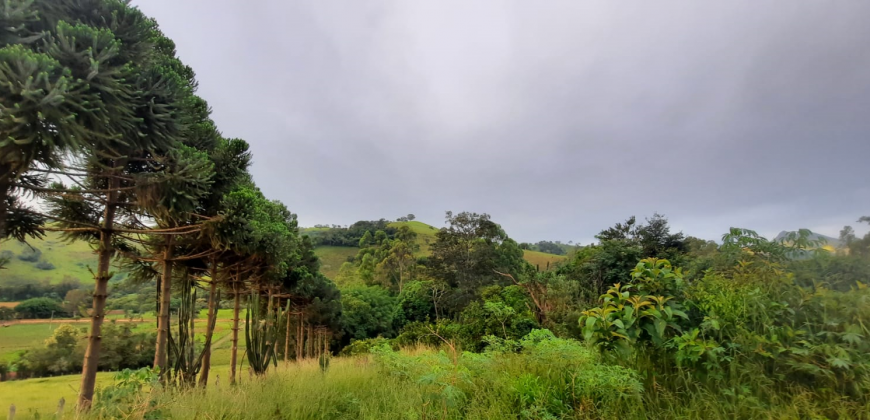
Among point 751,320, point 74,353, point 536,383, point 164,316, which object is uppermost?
point 164,316

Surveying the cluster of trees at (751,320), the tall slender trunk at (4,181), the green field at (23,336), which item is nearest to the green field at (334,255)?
the green field at (23,336)

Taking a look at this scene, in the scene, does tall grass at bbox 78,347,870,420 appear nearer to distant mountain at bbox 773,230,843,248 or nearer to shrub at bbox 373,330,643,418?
shrub at bbox 373,330,643,418

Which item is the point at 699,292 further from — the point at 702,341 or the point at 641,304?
the point at 641,304

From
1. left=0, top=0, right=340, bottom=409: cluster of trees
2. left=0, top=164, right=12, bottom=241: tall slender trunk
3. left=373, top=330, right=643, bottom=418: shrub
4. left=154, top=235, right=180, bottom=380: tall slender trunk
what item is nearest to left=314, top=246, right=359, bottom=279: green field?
left=154, top=235, right=180, bottom=380: tall slender trunk

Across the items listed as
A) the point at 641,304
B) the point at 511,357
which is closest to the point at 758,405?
the point at 641,304

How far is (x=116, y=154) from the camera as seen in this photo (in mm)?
5078

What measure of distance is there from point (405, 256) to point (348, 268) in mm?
10466

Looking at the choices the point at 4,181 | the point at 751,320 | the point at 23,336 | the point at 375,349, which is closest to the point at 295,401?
the point at 375,349

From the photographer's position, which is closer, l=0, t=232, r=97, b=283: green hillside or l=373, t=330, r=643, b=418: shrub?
l=373, t=330, r=643, b=418: shrub

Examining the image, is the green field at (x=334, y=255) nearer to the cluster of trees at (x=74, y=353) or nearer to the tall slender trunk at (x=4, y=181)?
the cluster of trees at (x=74, y=353)

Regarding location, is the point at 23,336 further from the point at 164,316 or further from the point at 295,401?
the point at 295,401

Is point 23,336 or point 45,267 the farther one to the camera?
point 45,267

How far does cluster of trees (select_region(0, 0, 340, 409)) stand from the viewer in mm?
3490

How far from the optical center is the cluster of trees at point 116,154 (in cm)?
349
